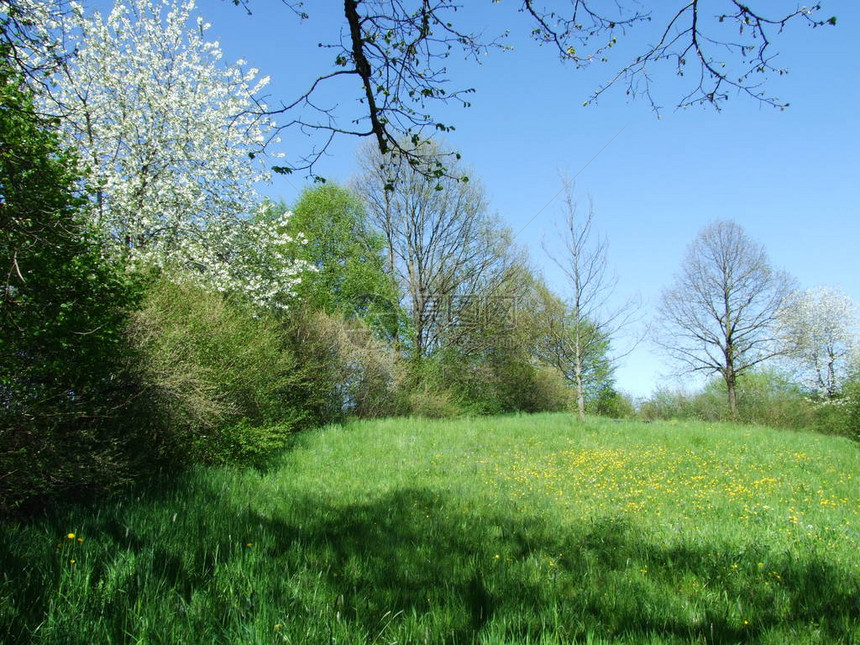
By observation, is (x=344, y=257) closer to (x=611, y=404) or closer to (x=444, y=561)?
(x=444, y=561)

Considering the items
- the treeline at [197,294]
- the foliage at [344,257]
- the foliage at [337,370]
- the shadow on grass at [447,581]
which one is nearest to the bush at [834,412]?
the treeline at [197,294]

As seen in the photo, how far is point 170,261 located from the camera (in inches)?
437

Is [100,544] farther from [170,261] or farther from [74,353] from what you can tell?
[170,261]

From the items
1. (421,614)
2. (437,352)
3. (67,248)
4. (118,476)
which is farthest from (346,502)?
(437,352)

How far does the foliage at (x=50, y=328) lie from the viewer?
4520mm

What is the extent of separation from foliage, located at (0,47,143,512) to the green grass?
2.08ft

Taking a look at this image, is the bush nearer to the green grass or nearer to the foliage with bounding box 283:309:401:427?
the green grass

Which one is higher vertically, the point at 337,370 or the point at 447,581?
the point at 337,370

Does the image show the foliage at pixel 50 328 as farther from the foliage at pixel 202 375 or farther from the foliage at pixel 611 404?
the foliage at pixel 611 404

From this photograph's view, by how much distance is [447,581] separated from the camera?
10.9ft

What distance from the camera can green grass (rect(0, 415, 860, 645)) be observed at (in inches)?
96.0

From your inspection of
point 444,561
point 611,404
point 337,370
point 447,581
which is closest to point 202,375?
point 444,561

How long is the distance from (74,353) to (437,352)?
15987 mm

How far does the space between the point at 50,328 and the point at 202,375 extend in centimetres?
277
